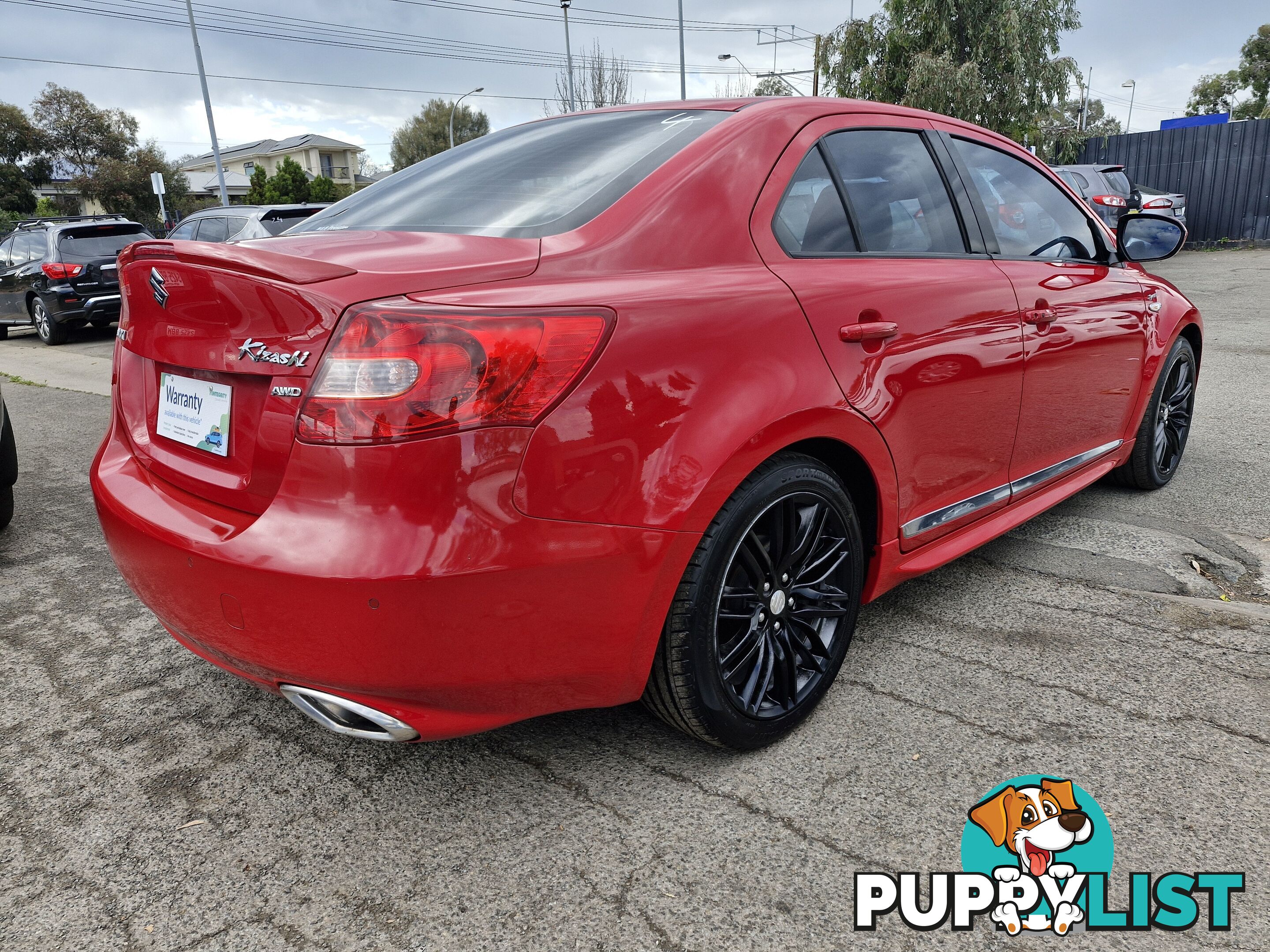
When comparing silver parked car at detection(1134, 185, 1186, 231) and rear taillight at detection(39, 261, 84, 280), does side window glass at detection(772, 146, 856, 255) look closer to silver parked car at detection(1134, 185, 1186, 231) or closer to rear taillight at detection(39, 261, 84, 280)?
rear taillight at detection(39, 261, 84, 280)

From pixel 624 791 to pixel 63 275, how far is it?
44.5ft

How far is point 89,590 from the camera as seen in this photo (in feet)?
11.1

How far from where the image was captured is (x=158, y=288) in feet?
6.55

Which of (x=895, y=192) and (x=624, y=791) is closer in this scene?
(x=624, y=791)

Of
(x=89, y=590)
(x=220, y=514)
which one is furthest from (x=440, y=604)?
(x=89, y=590)

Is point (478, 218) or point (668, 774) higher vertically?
point (478, 218)

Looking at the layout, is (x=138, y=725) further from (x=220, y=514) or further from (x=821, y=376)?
(x=821, y=376)

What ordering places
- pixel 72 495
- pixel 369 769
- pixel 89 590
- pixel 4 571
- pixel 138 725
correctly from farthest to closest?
pixel 72 495
pixel 4 571
pixel 89 590
pixel 138 725
pixel 369 769

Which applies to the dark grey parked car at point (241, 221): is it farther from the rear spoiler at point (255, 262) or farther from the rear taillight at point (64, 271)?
the rear spoiler at point (255, 262)

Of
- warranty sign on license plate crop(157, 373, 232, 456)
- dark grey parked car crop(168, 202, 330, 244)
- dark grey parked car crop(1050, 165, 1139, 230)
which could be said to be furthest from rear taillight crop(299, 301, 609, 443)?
dark grey parked car crop(1050, 165, 1139, 230)

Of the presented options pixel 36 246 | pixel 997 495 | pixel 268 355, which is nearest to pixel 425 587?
pixel 268 355

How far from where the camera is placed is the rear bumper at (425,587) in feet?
5.34

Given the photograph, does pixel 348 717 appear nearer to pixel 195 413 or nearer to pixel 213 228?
pixel 195 413

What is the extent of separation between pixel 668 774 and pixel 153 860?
1.11 metres
